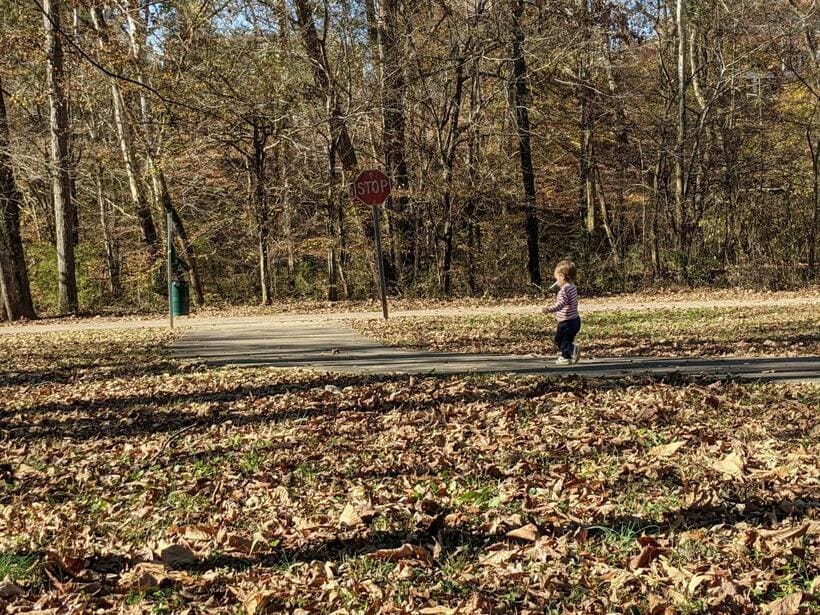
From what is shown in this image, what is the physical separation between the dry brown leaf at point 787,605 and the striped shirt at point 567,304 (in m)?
6.13

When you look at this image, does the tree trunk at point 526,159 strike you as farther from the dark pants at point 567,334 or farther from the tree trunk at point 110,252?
the tree trunk at point 110,252

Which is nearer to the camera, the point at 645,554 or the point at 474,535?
the point at 645,554

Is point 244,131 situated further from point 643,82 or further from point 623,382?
point 623,382

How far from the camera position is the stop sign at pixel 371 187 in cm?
1456

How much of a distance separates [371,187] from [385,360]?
4.58 metres

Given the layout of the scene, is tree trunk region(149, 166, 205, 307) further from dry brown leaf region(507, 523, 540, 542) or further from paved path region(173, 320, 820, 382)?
dry brown leaf region(507, 523, 540, 542)

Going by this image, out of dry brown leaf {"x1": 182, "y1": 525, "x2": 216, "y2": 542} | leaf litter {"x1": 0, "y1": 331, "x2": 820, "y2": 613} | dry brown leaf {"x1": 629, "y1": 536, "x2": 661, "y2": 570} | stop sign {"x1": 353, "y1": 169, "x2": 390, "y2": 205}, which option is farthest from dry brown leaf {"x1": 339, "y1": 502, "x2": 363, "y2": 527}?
stop sign {"x1": 353, "y1": 169, "x2": 390, "y2": 205}

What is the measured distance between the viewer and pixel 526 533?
13.8 ft

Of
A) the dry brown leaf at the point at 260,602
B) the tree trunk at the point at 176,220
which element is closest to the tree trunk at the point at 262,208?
the tree trunk at the point at 176,220

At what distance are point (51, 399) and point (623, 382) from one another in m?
6.48

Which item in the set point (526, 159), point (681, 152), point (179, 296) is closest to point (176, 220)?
point (179, 296)

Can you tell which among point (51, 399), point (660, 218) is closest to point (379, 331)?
point (51, 399)

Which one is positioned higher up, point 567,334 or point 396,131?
point 396,131

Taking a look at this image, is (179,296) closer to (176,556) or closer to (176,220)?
(176,220)
